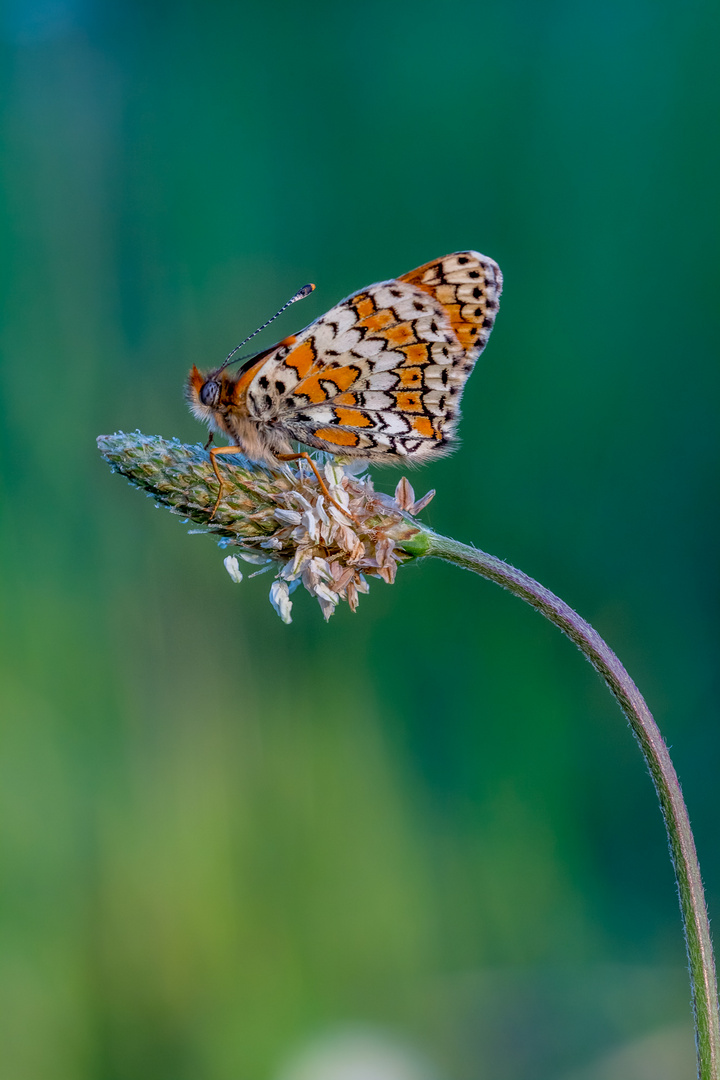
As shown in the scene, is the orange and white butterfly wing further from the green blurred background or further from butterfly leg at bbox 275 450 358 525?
the green blurred background

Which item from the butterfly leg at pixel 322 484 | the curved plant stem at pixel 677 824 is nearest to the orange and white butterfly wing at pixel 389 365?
the butterfly leg at pixel 322 484

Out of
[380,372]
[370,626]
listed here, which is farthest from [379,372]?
[370,626]

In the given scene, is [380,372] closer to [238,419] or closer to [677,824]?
[238,419]

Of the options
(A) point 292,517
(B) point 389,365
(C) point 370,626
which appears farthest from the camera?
(C) point 370,626

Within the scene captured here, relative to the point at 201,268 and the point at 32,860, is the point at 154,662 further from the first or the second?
the point at 201,268

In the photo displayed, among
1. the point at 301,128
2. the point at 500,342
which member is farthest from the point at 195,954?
the point at 301,128

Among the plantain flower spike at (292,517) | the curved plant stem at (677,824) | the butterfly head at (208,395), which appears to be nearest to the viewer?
the curved plant stem at (677,824)

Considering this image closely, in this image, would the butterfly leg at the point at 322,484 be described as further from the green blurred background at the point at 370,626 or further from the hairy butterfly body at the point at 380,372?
the green blurred background at the point at 370,626
